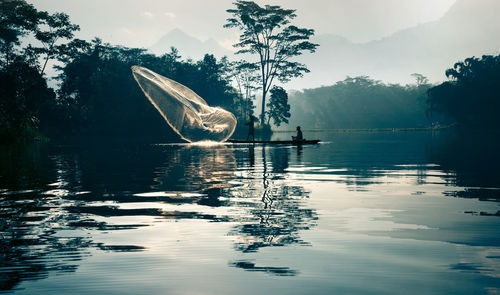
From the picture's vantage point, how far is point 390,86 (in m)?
141

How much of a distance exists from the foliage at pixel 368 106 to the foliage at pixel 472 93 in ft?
105

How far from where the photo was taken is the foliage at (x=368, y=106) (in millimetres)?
135375

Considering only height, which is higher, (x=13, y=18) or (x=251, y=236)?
(x=13, y=18)

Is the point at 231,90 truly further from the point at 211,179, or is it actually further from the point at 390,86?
the point at 211,179

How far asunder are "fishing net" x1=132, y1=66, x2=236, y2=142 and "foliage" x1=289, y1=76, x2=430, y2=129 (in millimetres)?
105837

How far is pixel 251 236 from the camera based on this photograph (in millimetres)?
7551

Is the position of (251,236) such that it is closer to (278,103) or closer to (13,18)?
(13,18)

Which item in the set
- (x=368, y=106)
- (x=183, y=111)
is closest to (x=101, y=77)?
(x=183, y=111)

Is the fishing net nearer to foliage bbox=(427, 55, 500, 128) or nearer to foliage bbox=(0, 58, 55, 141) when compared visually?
foliage bbox=(0, 58, 55, 141)

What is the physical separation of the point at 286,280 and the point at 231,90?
289ft

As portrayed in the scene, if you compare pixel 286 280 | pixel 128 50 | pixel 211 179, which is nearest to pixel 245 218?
pixel 286 280

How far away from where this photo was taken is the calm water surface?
18.0 feet

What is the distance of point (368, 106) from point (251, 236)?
136m

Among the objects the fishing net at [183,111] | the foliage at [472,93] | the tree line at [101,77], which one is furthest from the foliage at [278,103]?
the fishing net at [183,111]
